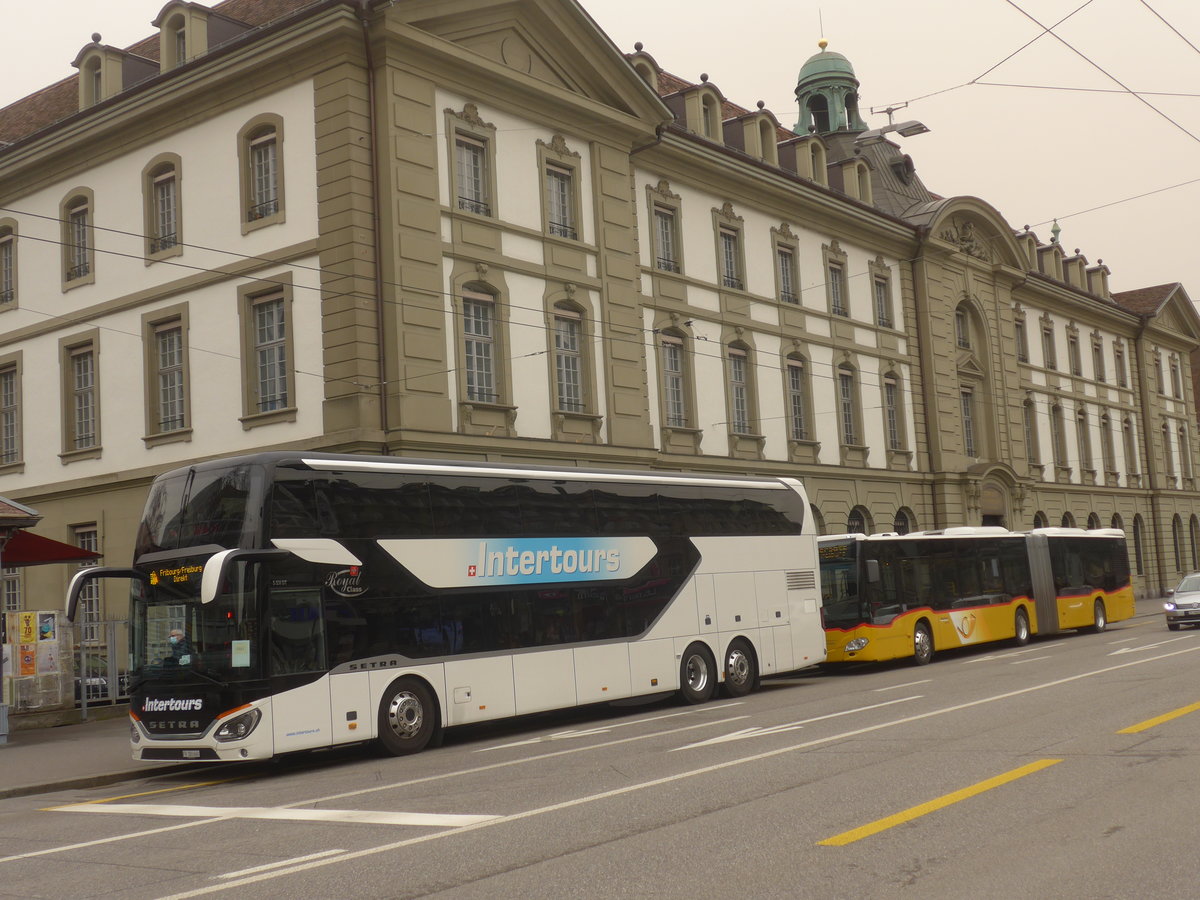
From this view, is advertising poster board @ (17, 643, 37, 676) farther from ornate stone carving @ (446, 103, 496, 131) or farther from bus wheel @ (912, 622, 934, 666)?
bus wheel @ (912, 622, 934, 666)

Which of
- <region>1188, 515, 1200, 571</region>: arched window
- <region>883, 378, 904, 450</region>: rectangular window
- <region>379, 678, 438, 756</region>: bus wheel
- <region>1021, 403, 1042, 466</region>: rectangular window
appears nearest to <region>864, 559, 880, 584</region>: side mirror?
<region>379, 678, 438, 756</region>: bus wheel

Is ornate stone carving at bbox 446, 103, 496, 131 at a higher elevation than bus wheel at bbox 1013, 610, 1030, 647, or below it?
higher

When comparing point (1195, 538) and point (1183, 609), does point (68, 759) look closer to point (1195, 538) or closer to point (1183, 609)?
point (1183, 609)

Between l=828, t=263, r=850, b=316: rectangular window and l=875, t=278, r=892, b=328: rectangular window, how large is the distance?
205 cm

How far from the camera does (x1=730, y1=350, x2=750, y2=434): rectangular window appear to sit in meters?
34.4

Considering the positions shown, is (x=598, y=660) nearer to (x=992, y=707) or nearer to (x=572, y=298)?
(x=992, y=707)

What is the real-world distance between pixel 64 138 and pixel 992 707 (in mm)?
23482

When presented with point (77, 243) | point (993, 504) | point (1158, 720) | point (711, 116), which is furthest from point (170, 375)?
point (993, 504)

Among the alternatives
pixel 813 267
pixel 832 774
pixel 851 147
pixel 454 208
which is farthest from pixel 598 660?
pixel 851 147

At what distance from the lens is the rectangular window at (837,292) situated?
39188 mm

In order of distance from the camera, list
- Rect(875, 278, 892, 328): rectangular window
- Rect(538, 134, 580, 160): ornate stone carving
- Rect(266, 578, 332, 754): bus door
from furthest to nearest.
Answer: Rect(875, 278, 892, 328): rectangular window < Rect(538, 134, 580, 160): ornate stone carving < Rect(266, 578, 332, 754): bus door

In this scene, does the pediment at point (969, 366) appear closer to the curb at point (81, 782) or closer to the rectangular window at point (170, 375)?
the rectangular window at point (170, 375)

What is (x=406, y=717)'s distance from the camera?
16.3 m

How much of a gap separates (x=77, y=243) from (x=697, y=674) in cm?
1783
